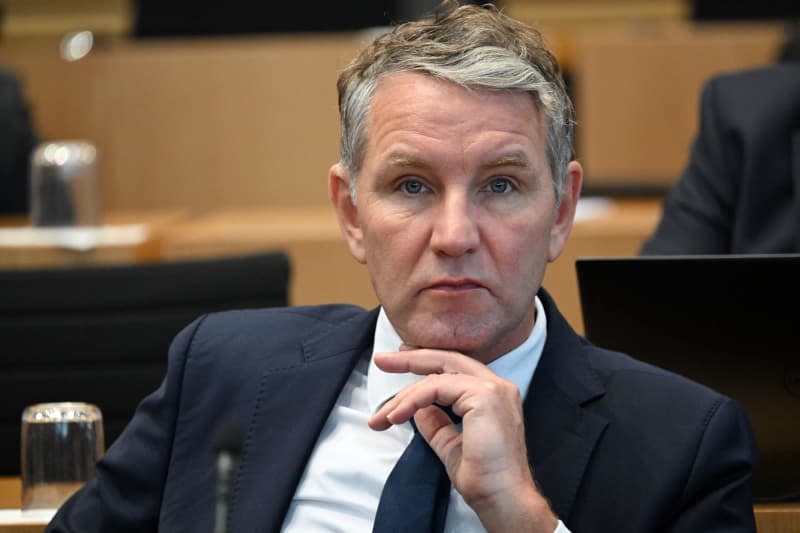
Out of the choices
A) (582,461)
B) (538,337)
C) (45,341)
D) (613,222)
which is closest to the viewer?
(582,461)

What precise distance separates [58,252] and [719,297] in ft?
6.94

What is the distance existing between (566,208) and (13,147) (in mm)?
3001

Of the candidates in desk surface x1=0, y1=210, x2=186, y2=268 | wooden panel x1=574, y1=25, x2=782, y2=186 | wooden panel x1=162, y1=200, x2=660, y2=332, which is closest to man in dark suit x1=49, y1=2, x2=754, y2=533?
wooden panel x1=162, y1=200, x2=660, y2=332

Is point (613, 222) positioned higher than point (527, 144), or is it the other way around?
point (527, 144)

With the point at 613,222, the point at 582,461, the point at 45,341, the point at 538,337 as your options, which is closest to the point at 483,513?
the point at 582,461

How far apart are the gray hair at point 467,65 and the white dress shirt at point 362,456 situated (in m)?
0.22

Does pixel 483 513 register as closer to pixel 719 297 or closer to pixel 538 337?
pixel 538 337

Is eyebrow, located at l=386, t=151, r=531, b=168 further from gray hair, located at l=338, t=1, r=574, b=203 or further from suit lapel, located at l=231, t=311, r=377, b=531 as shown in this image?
suit lapel, located at l=231, t=311, r=377, b=531

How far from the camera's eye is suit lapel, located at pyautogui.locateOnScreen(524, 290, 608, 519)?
1743mm

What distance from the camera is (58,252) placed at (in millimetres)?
3539

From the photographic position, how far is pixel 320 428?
6.14 feet

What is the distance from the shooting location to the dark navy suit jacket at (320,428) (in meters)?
1.70

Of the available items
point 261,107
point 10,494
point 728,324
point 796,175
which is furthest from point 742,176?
point 261,107

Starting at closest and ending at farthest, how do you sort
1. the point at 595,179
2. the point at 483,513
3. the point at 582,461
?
1. the point at 483,513
2. the point at 582,461
3. the point at 595,179
